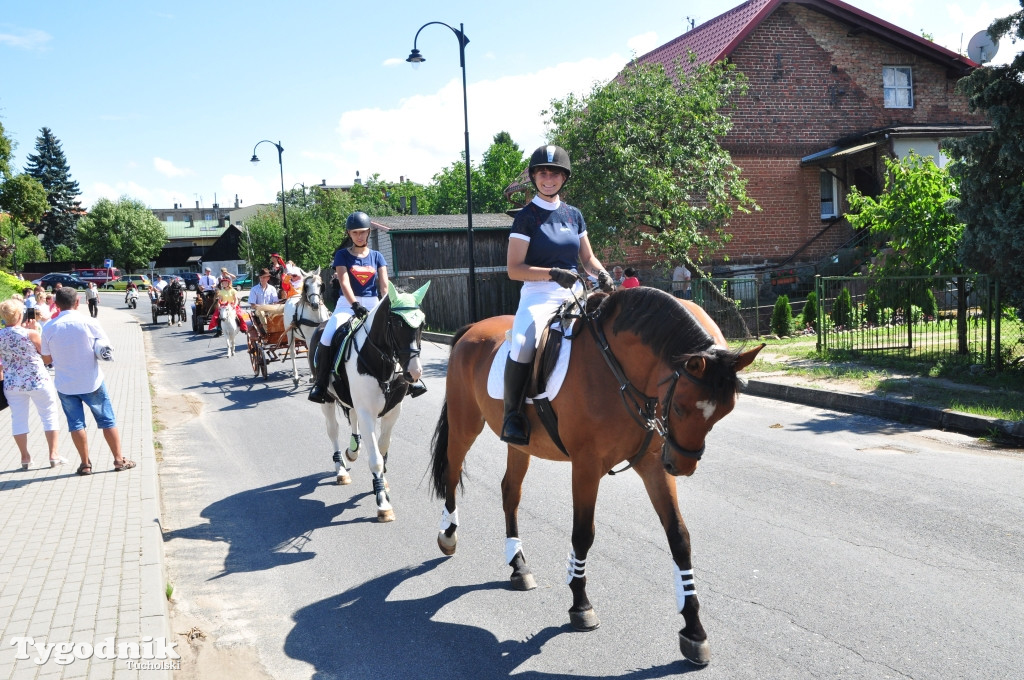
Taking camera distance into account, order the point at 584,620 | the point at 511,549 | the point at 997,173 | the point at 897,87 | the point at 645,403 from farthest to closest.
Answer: the point at 897,87
the point at 997,173
the point at 511,549
the point at 584,620
the point at 645,403

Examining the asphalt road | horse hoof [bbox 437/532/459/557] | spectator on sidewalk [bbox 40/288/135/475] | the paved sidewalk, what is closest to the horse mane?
the asphalt road

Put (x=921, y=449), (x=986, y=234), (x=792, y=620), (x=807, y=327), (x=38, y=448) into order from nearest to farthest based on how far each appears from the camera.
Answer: (x=792, y=620)
(x=921, y=449)
(x=38, y=448)
(x=986, y=234)
(x=807, y=327)

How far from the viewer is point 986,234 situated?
11664 millimetres

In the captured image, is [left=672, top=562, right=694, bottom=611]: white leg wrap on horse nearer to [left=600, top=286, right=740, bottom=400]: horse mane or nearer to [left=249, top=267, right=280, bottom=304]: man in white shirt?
[left=600, top=286, right=740, bottom=400]: horse mane

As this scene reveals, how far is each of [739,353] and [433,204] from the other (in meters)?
87.4

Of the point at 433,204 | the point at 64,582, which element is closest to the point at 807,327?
the point at 64,582

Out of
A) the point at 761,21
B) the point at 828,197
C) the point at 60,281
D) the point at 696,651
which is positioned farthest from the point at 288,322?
the point at 60,281

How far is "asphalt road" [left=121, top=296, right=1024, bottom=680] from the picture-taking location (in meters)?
4.24

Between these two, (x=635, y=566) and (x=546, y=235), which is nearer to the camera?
(x=546, y=235)

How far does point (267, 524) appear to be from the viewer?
7.02m

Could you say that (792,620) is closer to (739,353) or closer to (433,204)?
(739,353)

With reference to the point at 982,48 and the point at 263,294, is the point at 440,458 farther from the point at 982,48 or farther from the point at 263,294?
the point at 263,294

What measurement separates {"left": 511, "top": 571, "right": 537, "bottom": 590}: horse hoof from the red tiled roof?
24274 mm

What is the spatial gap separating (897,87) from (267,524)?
98.5 feet
